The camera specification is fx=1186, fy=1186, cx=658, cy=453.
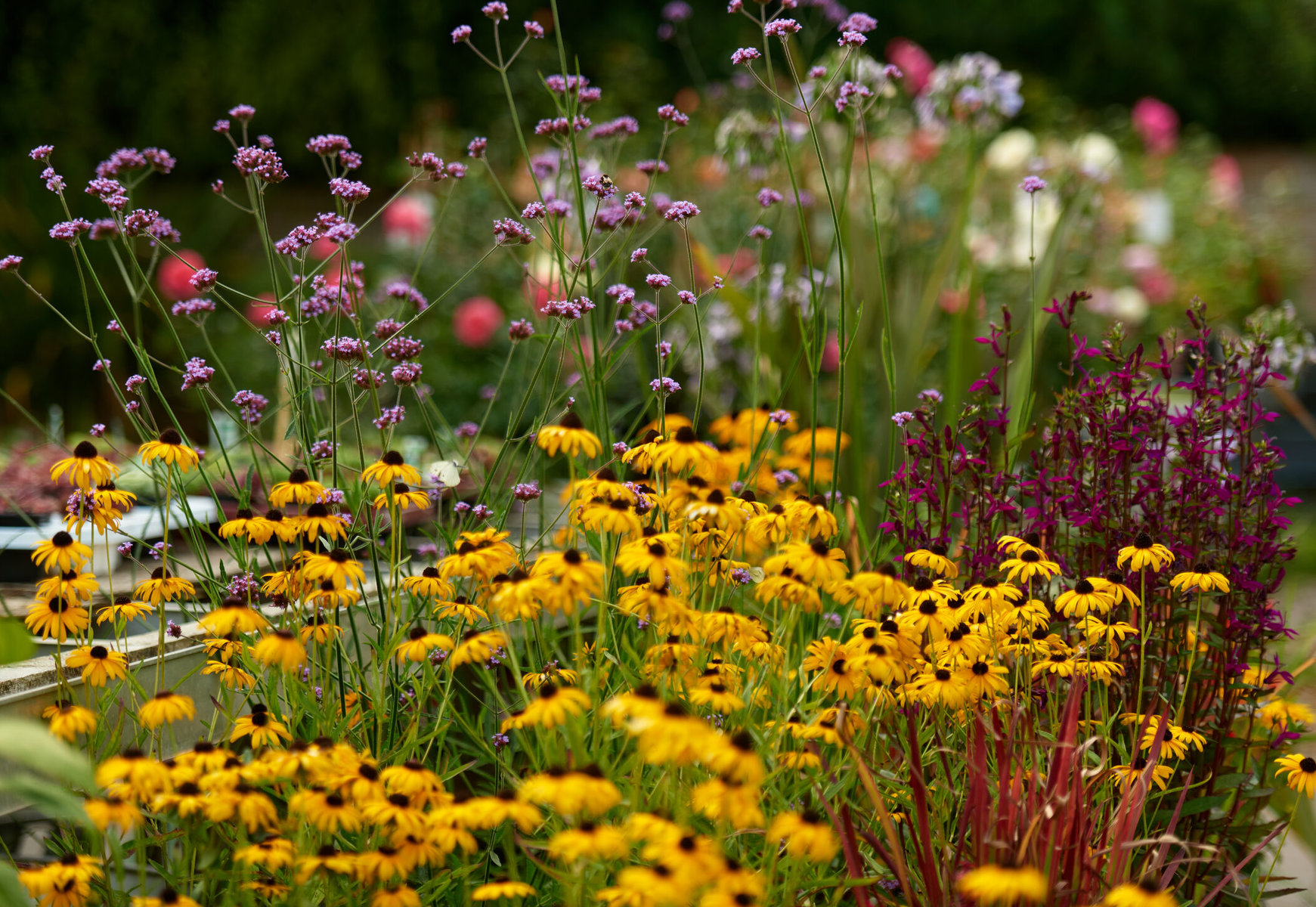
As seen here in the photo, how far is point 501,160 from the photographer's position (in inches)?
303

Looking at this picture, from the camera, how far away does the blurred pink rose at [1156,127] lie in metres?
8.31

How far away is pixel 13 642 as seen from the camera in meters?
1.84

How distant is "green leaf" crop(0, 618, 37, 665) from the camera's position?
6.05 feet

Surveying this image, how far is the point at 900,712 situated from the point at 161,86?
299 inches

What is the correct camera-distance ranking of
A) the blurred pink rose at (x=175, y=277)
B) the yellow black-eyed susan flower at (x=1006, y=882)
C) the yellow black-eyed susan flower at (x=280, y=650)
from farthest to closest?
1. the blurred pink rose at (x=175, y=277)
2. the yellow black-eyed susan flower at (x=280, y=650)
3. the yellow black-eyed susan flower at (x=1006, y=882)

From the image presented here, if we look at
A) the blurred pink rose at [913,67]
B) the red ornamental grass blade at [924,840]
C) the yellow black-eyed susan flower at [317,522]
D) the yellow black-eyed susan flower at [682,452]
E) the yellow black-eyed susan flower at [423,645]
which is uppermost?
the blurred pink rose at [913,67]

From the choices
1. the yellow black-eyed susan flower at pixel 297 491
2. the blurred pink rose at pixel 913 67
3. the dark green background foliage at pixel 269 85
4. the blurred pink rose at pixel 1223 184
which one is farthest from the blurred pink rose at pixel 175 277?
the blurred pink rose at pixel 1223 184

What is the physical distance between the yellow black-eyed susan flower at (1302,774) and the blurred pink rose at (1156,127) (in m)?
7.51

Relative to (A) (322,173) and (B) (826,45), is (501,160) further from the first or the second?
(B) (826,45)

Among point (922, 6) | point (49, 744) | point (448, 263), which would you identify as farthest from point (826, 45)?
point (49, 744)

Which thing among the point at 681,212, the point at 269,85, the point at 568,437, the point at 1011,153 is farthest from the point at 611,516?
the point at 269,85

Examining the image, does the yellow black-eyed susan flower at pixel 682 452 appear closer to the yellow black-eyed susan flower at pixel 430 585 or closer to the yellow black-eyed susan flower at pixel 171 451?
the yellow black-eyed susan flower at pixel 430 585

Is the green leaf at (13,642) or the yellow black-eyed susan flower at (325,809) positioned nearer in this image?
the yellow black-eyed susan flower at (325,809)

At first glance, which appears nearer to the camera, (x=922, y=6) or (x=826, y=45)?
(x=826, y=45)
